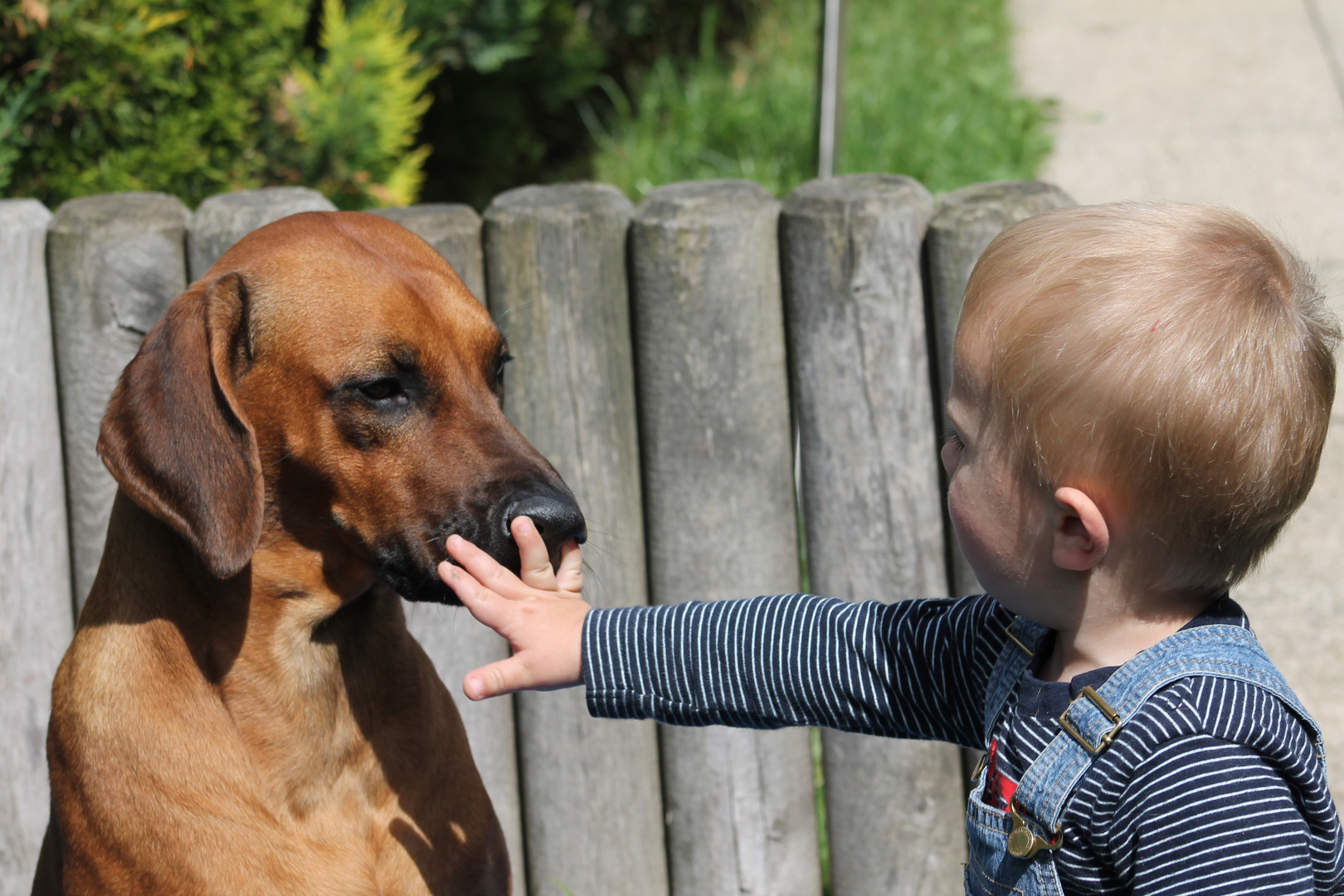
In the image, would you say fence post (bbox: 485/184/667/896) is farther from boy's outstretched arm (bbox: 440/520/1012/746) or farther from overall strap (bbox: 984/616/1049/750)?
overall strap (bbox: 984/616/1049/750)

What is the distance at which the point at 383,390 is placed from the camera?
2170 mm

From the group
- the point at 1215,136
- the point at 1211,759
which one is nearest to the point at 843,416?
the point at 1211,759

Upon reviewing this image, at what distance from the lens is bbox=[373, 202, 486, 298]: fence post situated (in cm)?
289

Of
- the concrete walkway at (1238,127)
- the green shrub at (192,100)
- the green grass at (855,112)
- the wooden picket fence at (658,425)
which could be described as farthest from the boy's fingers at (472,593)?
the green grass at (855,112)

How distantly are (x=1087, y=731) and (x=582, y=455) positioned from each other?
1571 mm

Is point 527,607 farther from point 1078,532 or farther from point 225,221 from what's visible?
point 225,221

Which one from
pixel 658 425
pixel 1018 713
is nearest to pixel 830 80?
pixel 658 425

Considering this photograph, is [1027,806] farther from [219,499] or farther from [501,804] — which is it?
[501,804]

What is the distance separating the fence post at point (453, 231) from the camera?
2.89 metres

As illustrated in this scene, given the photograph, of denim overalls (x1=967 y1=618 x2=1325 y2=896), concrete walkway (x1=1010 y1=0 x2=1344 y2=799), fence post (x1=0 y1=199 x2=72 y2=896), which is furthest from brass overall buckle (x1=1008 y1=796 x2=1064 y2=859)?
concrete walkway (x1=1010 y1=0 x2=1344 y2=799)

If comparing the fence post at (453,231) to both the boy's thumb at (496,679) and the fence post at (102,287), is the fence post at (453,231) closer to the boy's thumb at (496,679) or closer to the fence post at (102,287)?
the fence post at (102,287)

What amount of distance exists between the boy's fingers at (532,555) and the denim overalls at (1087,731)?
31.4 inches

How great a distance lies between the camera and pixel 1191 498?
1.68 meters

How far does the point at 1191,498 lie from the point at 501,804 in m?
2.08
